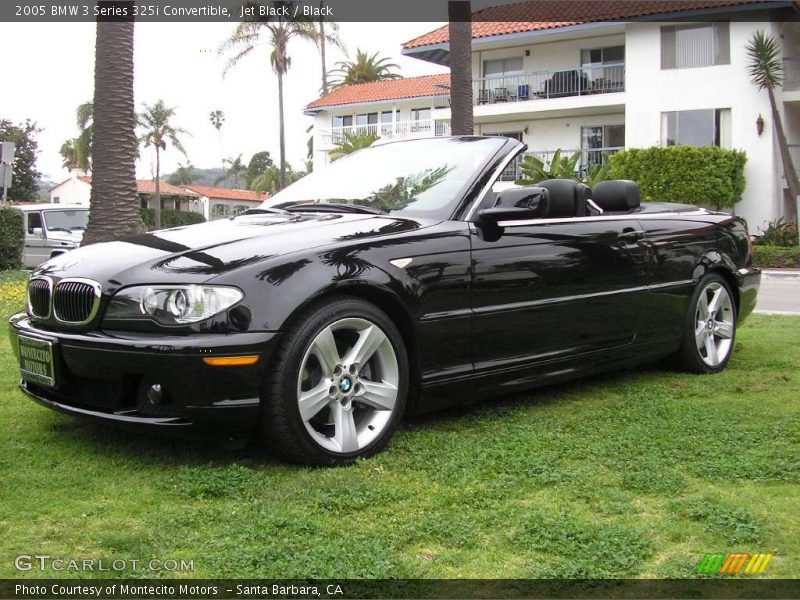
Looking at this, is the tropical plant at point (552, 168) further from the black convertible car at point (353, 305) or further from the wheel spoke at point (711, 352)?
the black convertible car at point (353, 305)

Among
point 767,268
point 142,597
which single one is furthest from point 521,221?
point 767,268

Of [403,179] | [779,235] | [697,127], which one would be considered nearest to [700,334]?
[403,179]

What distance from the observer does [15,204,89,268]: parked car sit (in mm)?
18719

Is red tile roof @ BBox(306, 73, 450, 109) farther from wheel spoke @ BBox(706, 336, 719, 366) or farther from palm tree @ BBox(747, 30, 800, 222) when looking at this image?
wheel spoke @ BBox(706, 336, 719, 366)

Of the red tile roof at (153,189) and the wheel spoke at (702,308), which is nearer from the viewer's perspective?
the wheel spoke at (702,308)

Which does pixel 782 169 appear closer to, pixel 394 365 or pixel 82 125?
pixel 394 365

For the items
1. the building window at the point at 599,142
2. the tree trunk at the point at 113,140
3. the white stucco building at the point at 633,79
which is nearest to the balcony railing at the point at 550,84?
the white stucco building at the point at 633,79

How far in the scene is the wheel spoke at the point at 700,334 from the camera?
571 centimetres

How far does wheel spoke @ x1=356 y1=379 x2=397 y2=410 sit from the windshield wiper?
3.18ft

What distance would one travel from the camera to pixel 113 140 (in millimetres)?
11828

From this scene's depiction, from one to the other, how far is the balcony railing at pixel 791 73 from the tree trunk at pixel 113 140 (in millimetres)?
20125

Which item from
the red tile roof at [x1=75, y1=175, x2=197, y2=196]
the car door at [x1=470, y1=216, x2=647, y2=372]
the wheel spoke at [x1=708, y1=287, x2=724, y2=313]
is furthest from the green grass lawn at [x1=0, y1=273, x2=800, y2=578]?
the red tile roof at [x1=75, y1=175, x2=197, y2=196]

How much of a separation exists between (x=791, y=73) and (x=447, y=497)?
85.9 ft

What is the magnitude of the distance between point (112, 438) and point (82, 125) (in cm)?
5761
